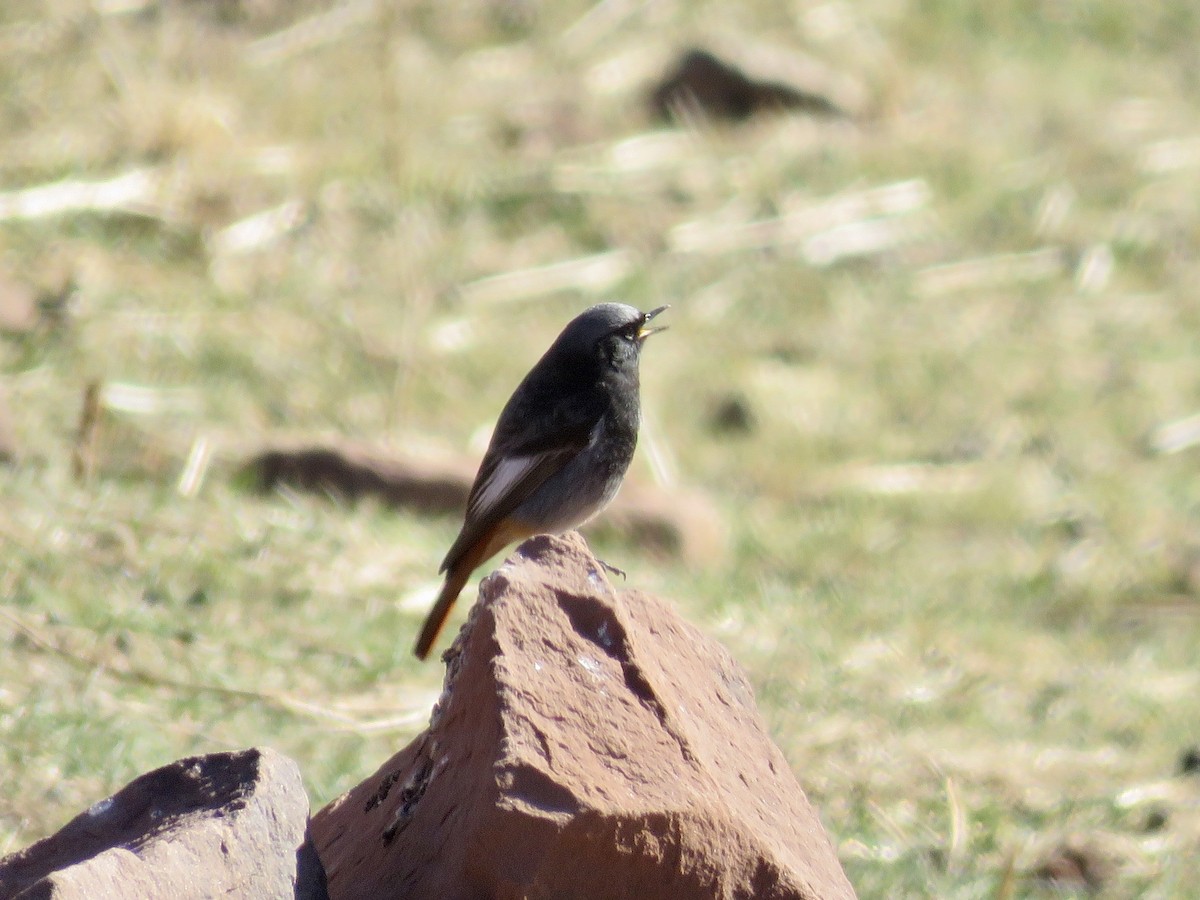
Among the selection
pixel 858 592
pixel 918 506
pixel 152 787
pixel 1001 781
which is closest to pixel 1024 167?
pixel 918 506

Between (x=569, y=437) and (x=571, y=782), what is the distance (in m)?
2.32

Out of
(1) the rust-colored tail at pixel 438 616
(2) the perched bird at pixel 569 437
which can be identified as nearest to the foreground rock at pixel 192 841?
(1) the rust-colored tail at pixel 438 616

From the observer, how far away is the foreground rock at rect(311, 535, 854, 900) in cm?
270

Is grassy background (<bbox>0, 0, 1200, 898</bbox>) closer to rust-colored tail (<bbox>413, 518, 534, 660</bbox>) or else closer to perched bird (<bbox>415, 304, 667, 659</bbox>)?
rust-colored tail (<bbox>413, 518, 534, 660</bbox>)

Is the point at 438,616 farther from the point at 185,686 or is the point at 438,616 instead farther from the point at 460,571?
the point at 185,686

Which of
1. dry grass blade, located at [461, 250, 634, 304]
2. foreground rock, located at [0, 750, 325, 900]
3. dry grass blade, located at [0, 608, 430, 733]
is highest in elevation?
dry grass blade, located at [461, 250, 634, 304]

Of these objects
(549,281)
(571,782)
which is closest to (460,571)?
(571,782)

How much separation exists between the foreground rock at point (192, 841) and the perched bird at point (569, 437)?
207cm

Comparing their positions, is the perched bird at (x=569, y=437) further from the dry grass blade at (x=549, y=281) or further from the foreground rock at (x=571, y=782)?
the dry grass blade at (x=549, y=281)

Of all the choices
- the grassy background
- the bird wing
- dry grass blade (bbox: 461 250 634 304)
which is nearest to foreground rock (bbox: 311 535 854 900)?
the grassy background

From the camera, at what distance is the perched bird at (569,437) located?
491 cm

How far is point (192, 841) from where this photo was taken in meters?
2.57

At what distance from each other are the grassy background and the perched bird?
60 cm

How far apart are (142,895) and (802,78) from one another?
9222 millimetres
